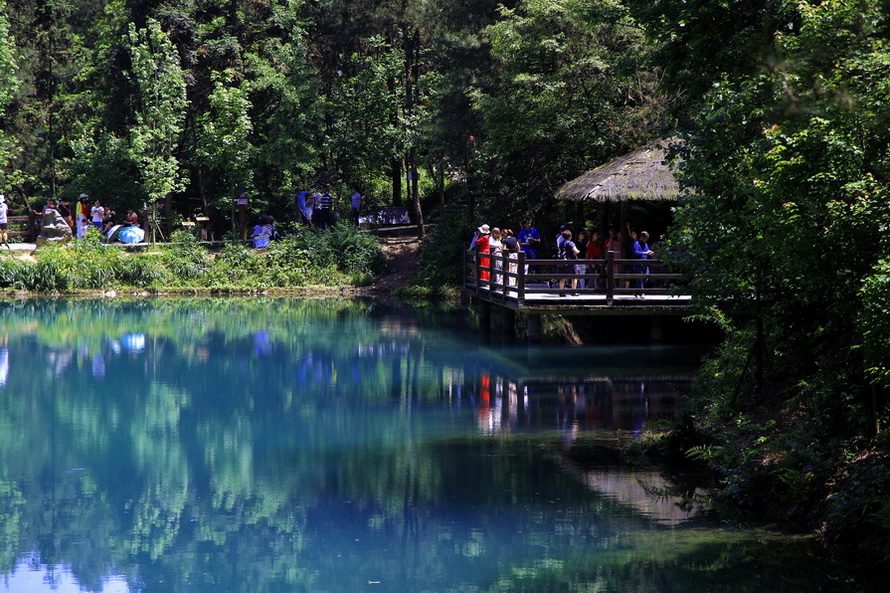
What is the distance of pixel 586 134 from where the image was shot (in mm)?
25266

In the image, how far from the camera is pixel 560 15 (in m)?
25.0

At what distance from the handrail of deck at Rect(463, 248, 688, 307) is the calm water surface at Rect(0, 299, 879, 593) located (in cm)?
117

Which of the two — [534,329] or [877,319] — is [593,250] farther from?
[877,319]

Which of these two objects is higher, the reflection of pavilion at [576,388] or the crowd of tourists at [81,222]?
the crowd of tourists at [81,222]

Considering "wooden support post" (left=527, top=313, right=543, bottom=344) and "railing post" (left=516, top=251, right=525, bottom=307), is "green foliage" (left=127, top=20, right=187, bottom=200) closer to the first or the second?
"wooden support post" (left=527, top=313, right=543, bottom=344)

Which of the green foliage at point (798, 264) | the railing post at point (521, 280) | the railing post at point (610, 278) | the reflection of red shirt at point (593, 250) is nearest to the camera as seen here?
the green foliage at point (798, 264)

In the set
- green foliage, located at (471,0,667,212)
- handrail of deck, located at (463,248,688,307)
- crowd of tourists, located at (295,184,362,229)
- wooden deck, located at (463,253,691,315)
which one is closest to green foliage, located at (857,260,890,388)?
handrail of deck, located at (463,248,688,307)

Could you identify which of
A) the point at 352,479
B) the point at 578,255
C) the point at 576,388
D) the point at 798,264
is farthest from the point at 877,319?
the point at 578,255

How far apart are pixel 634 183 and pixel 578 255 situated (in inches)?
98.6

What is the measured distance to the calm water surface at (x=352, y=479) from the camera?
27.0 feet

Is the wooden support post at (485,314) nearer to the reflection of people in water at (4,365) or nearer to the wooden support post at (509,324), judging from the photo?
the wooden support post at (509,324)

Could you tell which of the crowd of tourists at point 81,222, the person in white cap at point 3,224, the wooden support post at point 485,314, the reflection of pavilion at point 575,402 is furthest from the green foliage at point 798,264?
the person in white cap at point 3,224

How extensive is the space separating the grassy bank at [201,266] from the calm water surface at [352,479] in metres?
10.4

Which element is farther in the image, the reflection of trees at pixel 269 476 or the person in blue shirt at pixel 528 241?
the person in blue shirt at pixel 528 241
